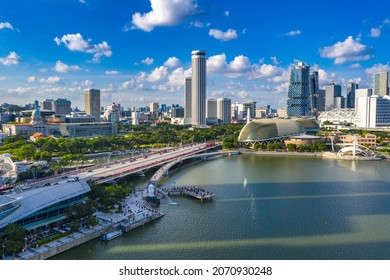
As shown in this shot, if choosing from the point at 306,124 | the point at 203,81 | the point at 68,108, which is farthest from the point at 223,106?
the point at 306,124

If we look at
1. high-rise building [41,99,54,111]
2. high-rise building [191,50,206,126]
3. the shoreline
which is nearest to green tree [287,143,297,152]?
the shoreline

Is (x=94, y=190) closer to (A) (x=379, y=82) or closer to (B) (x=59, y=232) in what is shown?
(B) (x=59, y=232)

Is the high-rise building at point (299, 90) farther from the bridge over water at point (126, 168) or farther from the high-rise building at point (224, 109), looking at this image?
the bridge over water at point (126, 168)

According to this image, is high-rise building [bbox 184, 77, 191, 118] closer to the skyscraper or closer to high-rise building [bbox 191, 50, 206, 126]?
high-rise building [bbox 191, 50, 206, 126]

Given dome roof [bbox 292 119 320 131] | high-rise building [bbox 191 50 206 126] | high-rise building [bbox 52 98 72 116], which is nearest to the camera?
dome roof [bbox 292 119 320 131]

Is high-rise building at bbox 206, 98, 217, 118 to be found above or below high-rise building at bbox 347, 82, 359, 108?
below

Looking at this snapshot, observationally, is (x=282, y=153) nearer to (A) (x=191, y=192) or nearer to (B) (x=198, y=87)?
(A) (x=191, y=192)
